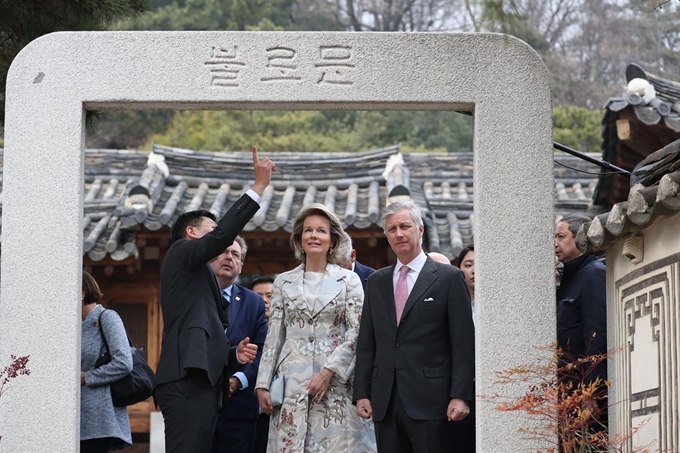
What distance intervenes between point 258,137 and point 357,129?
2.72 metres

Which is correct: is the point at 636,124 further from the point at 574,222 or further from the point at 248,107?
the point at 248,107

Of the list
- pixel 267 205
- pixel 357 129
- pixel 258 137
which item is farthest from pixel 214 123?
pixel 267 205

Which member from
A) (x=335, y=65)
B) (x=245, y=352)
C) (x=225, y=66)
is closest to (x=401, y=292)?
(x=245, y=352)

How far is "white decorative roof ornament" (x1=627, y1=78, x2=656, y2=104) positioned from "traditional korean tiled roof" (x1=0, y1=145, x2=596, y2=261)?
8.70ft

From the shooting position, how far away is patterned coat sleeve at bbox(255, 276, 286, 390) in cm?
623

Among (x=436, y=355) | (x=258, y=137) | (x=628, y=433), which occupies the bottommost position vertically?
(x=628, y=433)

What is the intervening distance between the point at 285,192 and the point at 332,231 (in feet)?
20.7

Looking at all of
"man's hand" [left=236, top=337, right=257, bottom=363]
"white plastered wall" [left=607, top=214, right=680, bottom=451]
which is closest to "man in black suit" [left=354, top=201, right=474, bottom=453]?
"man's hand" [left=236, top=337, right=257, bottom=363]

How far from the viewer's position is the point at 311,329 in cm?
626

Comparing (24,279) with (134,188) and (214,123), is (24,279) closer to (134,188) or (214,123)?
(134,188)

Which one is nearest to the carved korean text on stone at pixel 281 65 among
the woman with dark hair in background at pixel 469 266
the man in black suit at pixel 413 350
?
the man in black suit at pixel 413 350

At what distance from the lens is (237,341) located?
22.8 ft

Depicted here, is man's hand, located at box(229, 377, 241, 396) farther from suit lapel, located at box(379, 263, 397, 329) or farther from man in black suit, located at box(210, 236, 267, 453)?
suit lapel, located at box(379, 263, 397, 329)

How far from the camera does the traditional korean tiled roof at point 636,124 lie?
960 cm
